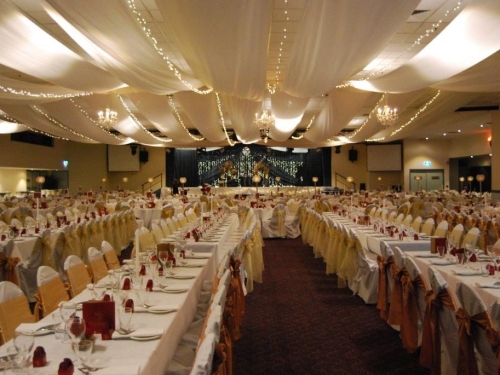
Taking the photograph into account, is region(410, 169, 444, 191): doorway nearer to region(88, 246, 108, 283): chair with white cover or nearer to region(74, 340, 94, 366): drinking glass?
region(88, 246, 108, 283): chair with white cover

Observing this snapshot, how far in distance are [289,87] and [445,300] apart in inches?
211

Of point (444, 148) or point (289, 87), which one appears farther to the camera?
point (444, 148)

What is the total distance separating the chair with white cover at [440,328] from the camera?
338cm

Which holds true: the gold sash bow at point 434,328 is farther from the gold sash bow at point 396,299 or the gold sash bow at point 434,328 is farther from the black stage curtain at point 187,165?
the black stage curtain at point 187,165

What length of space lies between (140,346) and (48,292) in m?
1.67

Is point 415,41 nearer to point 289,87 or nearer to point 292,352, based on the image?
point 289,87

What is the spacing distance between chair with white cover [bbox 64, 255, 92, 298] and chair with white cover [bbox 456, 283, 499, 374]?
309cm

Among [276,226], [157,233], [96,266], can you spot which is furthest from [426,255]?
[276,226]

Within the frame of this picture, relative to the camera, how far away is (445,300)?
11.1 ft

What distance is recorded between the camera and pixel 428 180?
2592 cm

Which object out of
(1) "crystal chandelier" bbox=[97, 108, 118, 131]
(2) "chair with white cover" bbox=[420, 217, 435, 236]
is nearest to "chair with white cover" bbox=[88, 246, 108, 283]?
(2) "chair with white cover" bbox=[420, 217, 435, 236]

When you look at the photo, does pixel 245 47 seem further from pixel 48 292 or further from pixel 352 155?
pixel 352 155

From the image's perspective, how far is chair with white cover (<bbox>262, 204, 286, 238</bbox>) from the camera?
12.7 metres

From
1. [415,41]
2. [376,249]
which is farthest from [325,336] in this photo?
[415,41]
